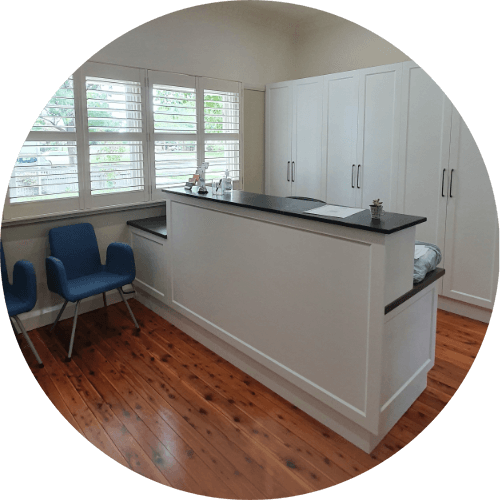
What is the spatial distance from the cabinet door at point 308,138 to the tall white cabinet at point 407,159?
0.03 feet

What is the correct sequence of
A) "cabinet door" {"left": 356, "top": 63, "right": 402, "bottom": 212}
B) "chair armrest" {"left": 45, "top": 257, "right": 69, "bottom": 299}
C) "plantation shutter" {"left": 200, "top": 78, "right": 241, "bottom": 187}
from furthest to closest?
"plantation shutter" {"left": 200, "top": 78, "right": 241, "bottom": 187}, "cabinet door" {"left": 356, "top": 63, "right": 402, "bottom": 212}, "chair armrest" {"left": 45, "top": 257, "right": 69, "bottom": 299}

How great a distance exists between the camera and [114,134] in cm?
357

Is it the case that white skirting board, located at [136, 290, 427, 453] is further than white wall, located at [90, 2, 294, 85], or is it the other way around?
white wall, located at [90, 2, 294, 85]

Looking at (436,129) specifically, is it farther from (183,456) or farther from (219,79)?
(183,456)

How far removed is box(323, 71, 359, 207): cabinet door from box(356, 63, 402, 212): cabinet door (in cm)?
7

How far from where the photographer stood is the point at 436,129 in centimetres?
341

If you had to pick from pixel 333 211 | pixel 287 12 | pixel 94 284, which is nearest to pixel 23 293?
pixel 94 284

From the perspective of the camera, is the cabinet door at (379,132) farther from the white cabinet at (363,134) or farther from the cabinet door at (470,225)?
the cabinet door at (470,225)

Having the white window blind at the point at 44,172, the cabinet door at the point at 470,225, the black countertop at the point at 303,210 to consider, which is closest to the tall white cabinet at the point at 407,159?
the cabinet door at the point at 470,225

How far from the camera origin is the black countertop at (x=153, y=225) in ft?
11.3

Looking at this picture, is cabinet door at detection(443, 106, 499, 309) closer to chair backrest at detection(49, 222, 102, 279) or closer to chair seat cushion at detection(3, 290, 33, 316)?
chair backrest at detection(49, 222, 102, 279)

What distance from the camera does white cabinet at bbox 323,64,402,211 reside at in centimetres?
367

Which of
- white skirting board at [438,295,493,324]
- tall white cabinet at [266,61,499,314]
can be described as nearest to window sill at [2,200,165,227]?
tall white cabinet at [266,61,499,314]

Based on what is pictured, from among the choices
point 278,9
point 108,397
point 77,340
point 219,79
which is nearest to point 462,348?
point 108,397
